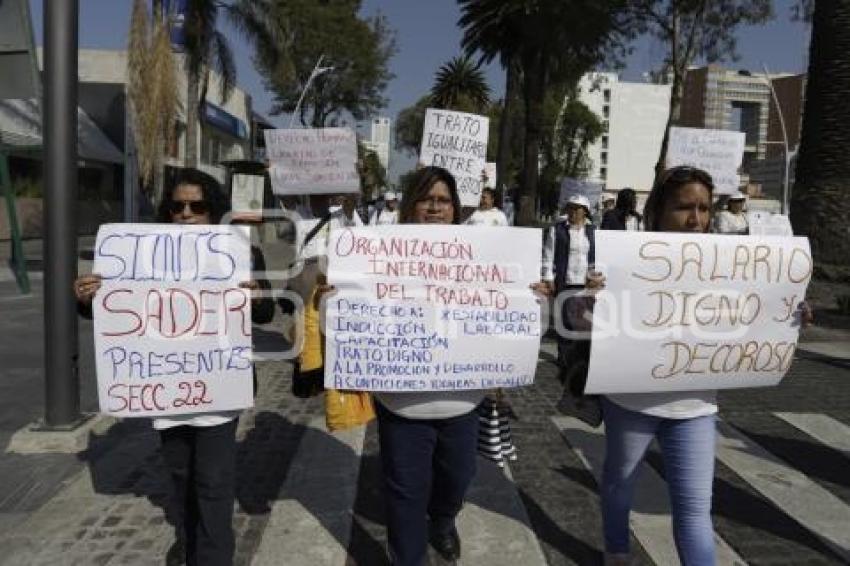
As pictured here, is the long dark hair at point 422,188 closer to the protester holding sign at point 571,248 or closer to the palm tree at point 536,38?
the protester holding sign at point 571,248

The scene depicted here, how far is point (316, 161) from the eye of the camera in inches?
373

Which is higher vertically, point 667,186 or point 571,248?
point 667,186

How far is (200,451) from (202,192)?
110 cm

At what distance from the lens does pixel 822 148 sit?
13.3m

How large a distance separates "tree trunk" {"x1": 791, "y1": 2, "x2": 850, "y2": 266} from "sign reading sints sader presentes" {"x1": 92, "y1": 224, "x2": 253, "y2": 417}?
12.4 metres

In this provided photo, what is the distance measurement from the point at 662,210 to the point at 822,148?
11534mm

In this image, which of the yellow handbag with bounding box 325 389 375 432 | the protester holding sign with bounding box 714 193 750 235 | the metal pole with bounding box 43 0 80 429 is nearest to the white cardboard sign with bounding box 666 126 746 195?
the protester holding sign with bounding box 714 193 750 235

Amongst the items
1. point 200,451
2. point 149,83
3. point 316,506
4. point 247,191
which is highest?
point 149,83

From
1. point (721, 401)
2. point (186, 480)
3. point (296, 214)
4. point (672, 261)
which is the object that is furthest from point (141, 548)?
point (296, 214)

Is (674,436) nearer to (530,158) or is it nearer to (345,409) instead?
(345,409)

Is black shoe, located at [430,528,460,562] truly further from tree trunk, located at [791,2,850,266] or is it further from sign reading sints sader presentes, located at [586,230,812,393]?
tree trunk, located at [791,2,850,266]

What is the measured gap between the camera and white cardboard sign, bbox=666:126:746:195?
8.95m

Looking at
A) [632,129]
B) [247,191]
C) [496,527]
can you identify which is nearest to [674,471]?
[496,527]

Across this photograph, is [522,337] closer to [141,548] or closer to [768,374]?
[768,374]
